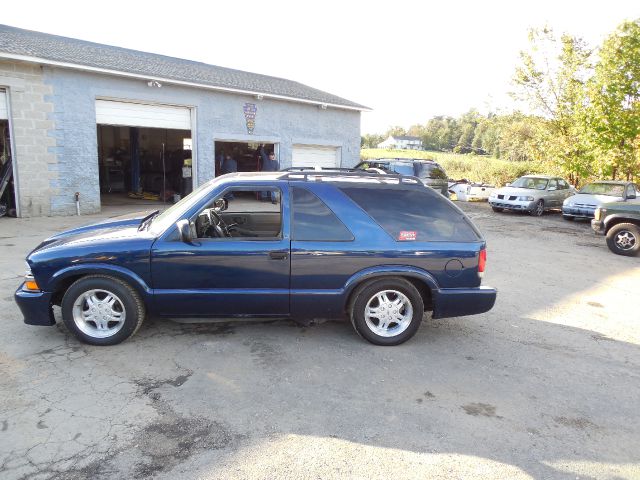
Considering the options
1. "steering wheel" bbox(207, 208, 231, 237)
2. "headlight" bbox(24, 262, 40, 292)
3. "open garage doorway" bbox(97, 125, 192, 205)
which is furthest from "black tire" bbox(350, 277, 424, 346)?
"open garage doorway" bbox(97, 125, 192, 205)

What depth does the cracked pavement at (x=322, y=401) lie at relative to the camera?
283 cm

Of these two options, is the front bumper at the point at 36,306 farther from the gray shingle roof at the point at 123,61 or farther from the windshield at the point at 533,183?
the windshield at the point at 533,183

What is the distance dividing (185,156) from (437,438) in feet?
59.4

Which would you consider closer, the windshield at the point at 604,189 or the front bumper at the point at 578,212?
the windshield at the point at 604,189

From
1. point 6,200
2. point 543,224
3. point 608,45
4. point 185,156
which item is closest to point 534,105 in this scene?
point 608,45

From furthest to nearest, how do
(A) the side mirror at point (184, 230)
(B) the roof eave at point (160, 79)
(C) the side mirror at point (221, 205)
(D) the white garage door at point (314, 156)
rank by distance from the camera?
(D) the white garage door at point (314, 156) → (B) the roof eave at point (160, 79) → (C) the side mirror at point (221, 205) → (A) the side mirror at point (184, 230)

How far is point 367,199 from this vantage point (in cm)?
455

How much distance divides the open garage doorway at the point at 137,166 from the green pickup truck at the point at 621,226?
45.6 ft

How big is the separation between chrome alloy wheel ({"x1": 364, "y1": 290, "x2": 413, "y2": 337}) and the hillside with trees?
16418 millimetres

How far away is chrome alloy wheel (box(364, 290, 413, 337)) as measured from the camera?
4.53m

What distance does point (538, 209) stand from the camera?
1738 cm

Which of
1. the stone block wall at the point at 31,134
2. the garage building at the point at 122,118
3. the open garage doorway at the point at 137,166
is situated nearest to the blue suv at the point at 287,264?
the stone block wall at the point at 31,134

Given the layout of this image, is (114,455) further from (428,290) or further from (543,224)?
(543,224)

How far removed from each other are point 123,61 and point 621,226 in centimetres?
1431
